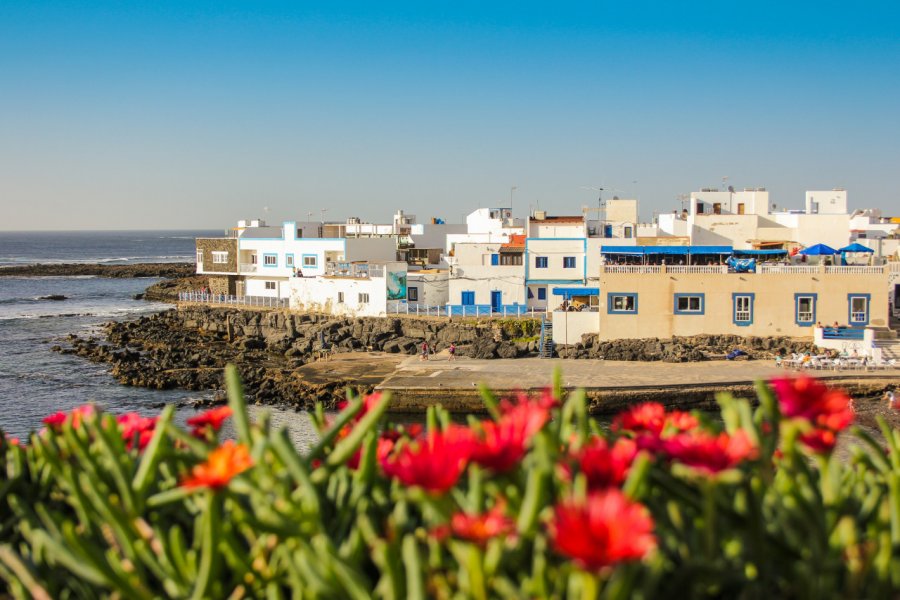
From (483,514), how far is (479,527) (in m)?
0.46

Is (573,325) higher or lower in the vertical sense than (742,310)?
lower

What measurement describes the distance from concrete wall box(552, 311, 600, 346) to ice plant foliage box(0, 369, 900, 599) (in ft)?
108

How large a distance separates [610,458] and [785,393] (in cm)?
117

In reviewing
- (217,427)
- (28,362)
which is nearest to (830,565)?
(217,427)

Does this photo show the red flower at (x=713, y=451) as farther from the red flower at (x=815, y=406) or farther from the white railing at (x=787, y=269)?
the white railing at (x=787, y=269)

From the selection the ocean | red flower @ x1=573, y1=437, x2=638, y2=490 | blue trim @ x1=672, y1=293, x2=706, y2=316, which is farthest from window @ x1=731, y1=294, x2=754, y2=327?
red flower @ x1=573, y1=437, x2=638, y2=490

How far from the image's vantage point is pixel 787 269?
38.3 m

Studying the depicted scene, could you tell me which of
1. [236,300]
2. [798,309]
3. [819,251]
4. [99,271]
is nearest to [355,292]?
[236,300]

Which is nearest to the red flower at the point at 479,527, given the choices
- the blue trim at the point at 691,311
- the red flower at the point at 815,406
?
the red flower at the point at 815,406

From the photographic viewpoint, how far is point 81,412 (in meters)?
7.11

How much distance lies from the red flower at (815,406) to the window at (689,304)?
112 feet

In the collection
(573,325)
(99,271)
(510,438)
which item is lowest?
(573,325)

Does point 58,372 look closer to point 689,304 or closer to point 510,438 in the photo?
point 689,304

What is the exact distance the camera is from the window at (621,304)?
3881cm
